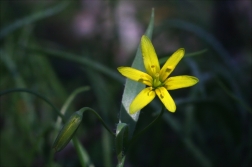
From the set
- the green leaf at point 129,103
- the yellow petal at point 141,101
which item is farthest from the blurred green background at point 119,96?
the yellow petal at point 141,101

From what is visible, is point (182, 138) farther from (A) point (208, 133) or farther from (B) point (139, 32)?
(B) point (139, 32)

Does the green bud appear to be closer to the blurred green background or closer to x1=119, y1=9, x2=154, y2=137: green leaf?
x1=119, y1=9, x2=154, y2=137: green leaf

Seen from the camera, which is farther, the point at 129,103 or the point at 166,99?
the point at 129,103

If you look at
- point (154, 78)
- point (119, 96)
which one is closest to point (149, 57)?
point (154, 78)

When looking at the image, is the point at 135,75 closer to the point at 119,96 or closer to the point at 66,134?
the point at 66,134

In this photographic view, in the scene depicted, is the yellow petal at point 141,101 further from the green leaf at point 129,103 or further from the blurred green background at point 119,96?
the blurred green background at point 119,96

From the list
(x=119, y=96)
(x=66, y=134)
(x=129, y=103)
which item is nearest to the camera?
(x=66, y=134)


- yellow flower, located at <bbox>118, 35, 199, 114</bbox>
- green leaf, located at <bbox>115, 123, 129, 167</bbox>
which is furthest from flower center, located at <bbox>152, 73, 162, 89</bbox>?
green leaf, located at <bbox>115, 123, 129, 167</bbox>
